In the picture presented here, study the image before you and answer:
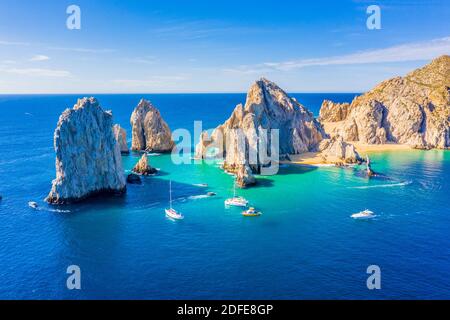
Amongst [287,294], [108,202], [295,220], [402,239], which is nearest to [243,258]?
[287,294]

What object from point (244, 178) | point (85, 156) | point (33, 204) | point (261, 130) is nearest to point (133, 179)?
point (85, 156)

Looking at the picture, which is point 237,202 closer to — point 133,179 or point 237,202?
point 237,202

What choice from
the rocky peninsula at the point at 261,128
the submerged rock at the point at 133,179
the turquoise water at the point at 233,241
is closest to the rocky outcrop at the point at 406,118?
the rocky peninsula at the point at 261,128

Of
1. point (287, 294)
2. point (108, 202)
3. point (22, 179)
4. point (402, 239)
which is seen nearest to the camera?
point (287, 294)

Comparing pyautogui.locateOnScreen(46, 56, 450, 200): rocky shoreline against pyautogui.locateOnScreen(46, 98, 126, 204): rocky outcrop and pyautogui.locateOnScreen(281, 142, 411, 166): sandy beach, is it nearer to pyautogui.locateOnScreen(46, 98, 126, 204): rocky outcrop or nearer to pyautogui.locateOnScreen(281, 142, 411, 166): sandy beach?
pyautogui.locateOnScreen(46, 98, 126, 204): rocky outcrop

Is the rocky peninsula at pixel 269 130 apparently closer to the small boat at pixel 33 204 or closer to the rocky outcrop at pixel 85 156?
the rocky outcrop at pixel 85 156

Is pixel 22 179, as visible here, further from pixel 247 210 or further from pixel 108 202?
pixel 247 210
